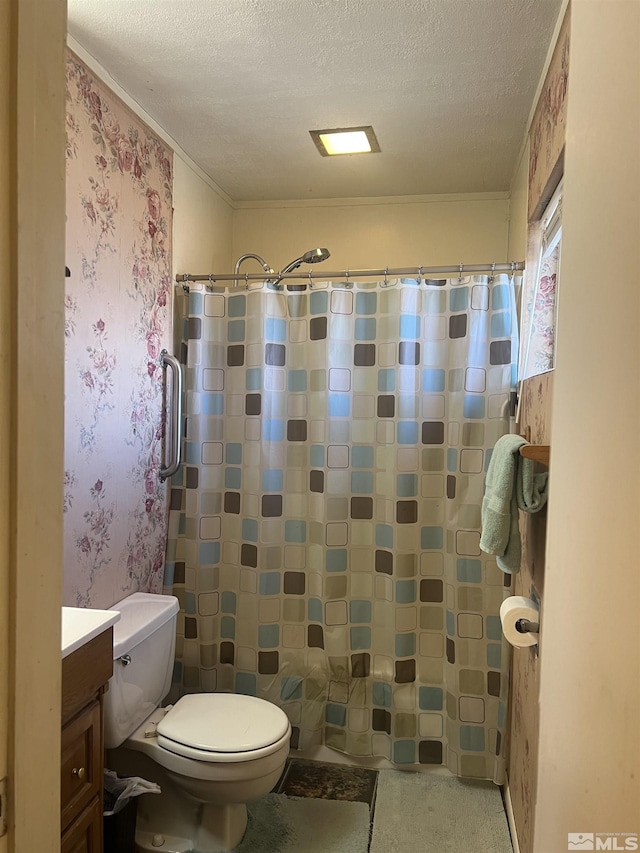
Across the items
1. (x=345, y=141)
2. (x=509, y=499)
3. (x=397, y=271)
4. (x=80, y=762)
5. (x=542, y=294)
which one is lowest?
(x=80, y=762)

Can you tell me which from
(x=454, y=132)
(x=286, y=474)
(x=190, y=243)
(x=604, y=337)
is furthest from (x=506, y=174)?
(x=604, y=337)

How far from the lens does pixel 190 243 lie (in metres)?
2.50

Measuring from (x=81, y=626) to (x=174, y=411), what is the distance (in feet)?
3.46

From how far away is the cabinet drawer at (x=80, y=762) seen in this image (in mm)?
1326

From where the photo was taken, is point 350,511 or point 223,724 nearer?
point 223,724

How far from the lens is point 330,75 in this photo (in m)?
1.80

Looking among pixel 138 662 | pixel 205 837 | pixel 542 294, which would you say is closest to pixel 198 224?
pixel 542 294

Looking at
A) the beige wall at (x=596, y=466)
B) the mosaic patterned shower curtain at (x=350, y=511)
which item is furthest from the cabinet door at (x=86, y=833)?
the beige wall at (x=596, y=466)

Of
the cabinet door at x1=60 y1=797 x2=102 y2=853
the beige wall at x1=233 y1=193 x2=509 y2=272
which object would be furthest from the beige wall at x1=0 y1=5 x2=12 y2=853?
the beige wall at x1=233 y1=193 x2=509 y2=272

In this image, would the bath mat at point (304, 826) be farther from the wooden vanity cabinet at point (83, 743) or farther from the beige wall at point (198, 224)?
the beige wall at point (198, 224)

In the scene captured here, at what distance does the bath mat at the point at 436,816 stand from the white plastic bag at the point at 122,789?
743 mm

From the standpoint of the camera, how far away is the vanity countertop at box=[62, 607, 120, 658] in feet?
4.29

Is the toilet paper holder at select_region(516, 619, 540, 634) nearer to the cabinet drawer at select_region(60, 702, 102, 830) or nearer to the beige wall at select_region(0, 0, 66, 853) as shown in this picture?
the cabinet drawer at select_region(60, 702, 102, 830)

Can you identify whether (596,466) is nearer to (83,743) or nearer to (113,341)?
(83,743)
